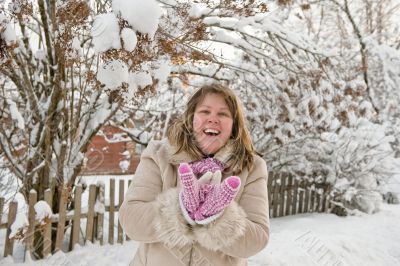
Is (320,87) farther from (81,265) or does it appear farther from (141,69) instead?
(81,265)

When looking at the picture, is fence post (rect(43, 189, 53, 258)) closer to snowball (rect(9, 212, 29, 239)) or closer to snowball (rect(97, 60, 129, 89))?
snowball (rect(9, 212, 29, 239))

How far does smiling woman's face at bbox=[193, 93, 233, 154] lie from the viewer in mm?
1874

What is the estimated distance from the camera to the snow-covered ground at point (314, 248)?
4668 mm

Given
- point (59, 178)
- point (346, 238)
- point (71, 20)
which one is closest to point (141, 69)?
point (71, 20)

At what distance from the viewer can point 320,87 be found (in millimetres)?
6383

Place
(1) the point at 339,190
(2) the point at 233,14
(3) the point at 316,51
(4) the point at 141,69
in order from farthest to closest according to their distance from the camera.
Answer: (1) the point at 339,190 < (3) the point at 316,51 < (2) the point at 233,14 < (4) the point at 141,69

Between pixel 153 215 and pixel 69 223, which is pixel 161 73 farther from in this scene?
pixel 69 223

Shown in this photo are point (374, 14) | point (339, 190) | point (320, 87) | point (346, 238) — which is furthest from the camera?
point (374, 14)

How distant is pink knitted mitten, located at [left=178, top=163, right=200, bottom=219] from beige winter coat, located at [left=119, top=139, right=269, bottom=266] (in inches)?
2.4

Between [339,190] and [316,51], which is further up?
[316,51]

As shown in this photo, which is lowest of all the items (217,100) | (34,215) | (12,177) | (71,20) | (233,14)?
(34,215)

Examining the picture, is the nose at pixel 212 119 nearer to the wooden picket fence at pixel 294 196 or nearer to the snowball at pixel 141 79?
the snowball at pixel 141 79

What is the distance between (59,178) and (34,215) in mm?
545

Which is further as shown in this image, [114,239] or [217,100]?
[114,239]
